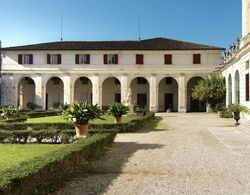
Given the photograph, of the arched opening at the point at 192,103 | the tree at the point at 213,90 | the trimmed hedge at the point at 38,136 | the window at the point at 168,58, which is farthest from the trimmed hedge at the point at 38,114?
the arched opening at the point at 192,103

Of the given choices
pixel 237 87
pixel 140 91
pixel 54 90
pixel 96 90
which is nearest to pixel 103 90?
pixel 96 90

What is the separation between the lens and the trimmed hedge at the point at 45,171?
573 cm

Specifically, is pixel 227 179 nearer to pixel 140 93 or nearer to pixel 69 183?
pixel 69 183

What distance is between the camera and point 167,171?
29.9ft

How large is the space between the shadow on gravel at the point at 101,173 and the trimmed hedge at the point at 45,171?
243 millimetres

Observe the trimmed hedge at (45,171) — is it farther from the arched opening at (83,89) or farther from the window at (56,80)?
the window at (56,80)

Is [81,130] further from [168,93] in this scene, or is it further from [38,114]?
[168,93]

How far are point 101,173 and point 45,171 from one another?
2258 millimetres

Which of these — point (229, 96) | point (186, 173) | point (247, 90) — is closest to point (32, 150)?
point (186, 173)

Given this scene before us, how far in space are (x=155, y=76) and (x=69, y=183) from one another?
38.6m

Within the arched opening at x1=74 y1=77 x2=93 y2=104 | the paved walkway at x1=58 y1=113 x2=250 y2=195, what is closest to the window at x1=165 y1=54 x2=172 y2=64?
the arched opening at x1=74 y1=77 x2=93 y2=104

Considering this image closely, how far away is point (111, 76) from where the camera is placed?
46375 millimetres

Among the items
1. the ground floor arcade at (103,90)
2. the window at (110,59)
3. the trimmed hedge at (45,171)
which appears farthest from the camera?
the ground floor arcade at (103,90)

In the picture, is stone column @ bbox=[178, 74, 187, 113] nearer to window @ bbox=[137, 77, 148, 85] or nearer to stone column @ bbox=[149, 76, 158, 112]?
stone column @ bbox=[149, 76, 158, 112]
